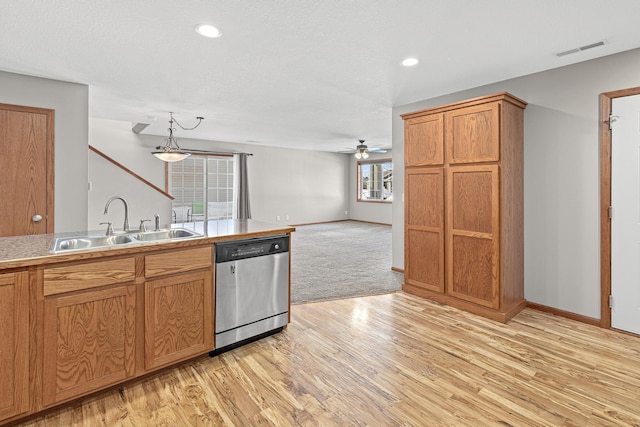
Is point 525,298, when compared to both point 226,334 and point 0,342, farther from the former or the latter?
point 0,342

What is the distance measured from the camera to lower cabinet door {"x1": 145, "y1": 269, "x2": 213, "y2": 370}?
6.77 feet

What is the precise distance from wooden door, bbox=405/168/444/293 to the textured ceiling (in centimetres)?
105

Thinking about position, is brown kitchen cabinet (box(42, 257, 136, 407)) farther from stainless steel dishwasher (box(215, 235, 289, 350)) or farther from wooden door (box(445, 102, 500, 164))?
wooden door (box(445, 102, 500, 164))

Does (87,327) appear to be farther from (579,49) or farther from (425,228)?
(579,49)

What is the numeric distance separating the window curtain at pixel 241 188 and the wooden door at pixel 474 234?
20.4 ft

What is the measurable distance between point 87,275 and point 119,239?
0.61m

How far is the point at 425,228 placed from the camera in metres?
3.75

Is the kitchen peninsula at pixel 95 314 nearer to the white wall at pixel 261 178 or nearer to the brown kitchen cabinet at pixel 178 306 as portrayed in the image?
the brown kitchen cabinet at pixel 178 306

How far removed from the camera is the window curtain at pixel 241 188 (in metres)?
8.75

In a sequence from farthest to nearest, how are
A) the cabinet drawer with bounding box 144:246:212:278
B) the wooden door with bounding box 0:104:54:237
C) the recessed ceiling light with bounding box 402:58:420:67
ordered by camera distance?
the wooden door with bounding box 0:104:54:237, the recessed ceiling light with bounding box 402:58:420:67, the cabinet drawer with bounding box 144:246:212:278

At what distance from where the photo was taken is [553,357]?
8.00 feet

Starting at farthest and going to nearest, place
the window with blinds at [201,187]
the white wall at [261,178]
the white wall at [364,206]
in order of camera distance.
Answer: the white wall at [364,206] < the window with blinds at [201,187] < the white wall at [261,178]

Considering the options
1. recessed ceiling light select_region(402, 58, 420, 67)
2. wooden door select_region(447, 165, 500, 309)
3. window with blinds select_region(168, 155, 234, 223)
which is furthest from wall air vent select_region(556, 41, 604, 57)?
window with blinds select_region(168, 155, 234, 223)

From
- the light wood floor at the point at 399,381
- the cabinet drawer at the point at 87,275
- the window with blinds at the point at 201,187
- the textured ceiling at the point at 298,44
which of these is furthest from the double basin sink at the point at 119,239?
the window with blinds at the point at 201,187
